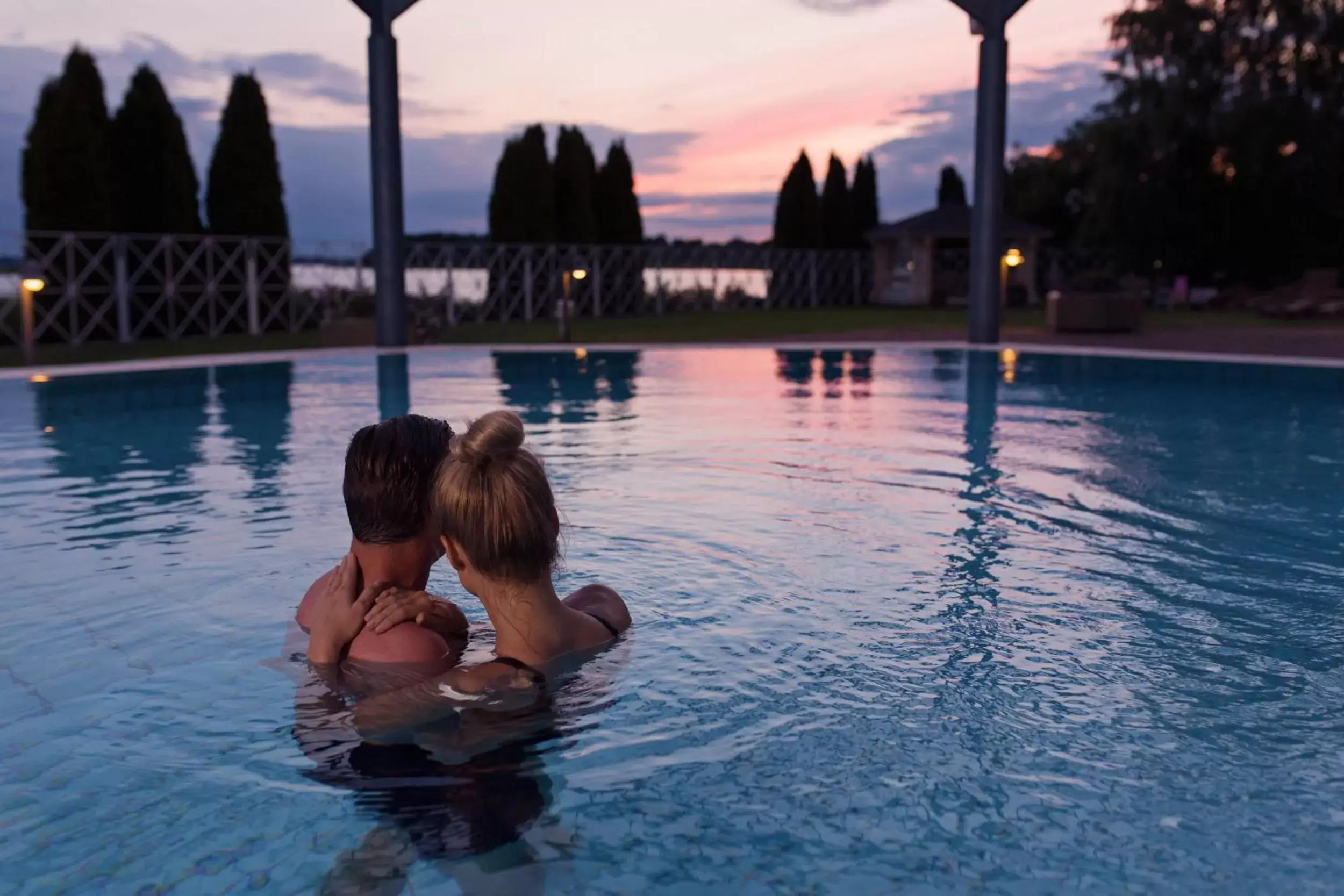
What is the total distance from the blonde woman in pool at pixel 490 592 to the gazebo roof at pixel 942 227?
1368 inches

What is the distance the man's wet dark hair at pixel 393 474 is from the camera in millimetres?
3004

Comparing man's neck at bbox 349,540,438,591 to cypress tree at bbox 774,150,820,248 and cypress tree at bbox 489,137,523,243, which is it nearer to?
cypress tree at bbox 489,137,523,243

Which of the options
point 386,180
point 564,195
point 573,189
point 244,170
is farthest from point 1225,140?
point 244,170

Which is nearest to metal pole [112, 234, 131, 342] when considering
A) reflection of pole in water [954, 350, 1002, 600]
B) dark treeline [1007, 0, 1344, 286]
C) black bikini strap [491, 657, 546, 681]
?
reflection of pole in water [954, 350, 1002, 600]

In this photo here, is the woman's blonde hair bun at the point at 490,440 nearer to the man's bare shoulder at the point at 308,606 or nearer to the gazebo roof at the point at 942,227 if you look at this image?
the man's bare shoulder at the point at 308,606

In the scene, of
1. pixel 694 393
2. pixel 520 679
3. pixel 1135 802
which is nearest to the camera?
pixel 1135 802

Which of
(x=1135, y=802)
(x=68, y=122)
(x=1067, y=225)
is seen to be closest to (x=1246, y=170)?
(x=1067, y=225)

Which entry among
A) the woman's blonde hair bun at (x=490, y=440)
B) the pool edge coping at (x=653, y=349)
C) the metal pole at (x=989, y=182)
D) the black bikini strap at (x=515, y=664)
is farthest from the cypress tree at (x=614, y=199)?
the woman's blonde hair bun at (x=490, y=440)

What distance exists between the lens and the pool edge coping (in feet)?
48.8

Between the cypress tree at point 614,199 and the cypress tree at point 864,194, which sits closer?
the cypress tree at point 614,199

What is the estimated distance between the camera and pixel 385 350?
18.5 metres

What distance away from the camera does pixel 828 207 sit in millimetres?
42312

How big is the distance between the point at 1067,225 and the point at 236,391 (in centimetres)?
3807

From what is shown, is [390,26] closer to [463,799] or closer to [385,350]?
[385,350]
